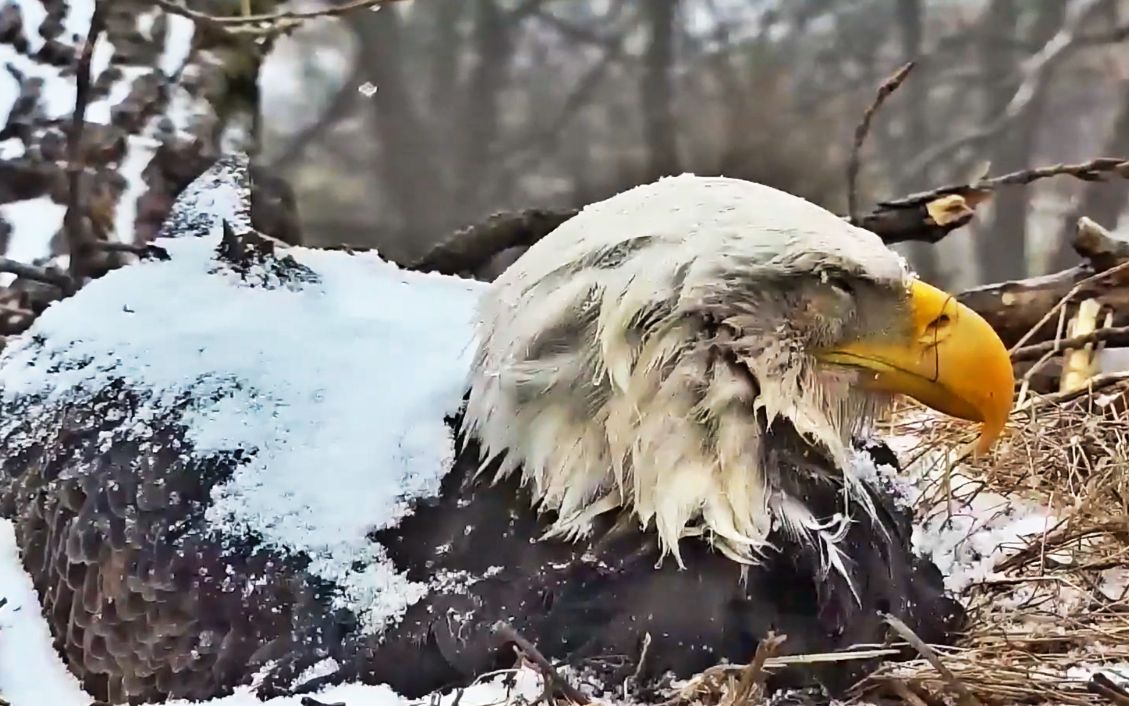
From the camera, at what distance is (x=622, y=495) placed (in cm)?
80

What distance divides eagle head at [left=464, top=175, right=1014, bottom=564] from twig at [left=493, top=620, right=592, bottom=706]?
0.44 feet


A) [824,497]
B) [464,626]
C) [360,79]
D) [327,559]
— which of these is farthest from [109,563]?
[360,79]

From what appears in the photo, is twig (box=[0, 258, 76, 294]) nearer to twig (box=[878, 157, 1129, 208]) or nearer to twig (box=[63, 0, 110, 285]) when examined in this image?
twig (box=[63, 0, 110, 285])

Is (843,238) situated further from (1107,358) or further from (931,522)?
(1107,358)

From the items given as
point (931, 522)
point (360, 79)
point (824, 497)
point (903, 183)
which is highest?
point (360, 79)

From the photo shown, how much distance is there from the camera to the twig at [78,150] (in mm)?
1143

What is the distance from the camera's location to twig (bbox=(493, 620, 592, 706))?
63 cm

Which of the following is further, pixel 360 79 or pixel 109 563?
pixel 360 79

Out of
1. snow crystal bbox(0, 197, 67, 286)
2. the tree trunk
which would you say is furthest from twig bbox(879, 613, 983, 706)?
snow crystal bbox(0, 197, 67, 286)

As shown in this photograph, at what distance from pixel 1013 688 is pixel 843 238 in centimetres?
31

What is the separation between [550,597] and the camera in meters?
0.77

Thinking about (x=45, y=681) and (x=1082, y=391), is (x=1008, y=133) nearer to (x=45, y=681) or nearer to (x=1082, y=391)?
(x=1082, y=391)

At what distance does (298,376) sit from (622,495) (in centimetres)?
31

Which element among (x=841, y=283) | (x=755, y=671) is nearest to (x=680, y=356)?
(x=841, y=283)
